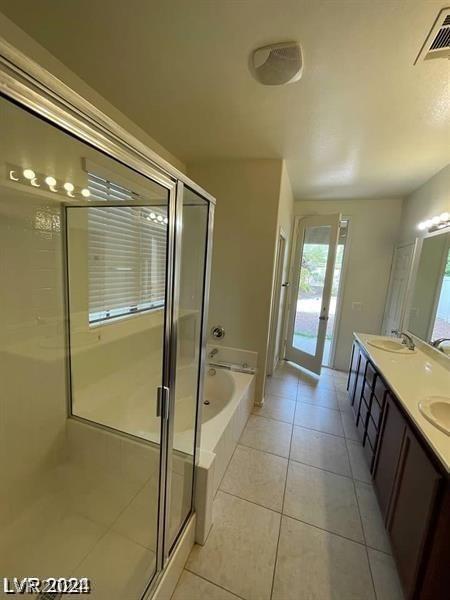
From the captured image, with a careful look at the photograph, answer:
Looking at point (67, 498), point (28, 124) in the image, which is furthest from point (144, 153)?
point (67, 498)

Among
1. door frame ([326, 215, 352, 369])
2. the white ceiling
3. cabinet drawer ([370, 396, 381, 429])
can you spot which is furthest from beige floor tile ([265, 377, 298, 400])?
the white ceiling

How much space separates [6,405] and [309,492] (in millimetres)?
2017

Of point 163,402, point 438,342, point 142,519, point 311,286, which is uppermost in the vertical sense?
point 311,286

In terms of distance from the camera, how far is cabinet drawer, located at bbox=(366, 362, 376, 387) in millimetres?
2065

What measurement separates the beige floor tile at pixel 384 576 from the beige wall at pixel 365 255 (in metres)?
2.75

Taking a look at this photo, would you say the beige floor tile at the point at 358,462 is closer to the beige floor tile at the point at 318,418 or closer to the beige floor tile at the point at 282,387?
the beige floor tile at the point at 318,418

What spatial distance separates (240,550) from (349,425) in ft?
5.53

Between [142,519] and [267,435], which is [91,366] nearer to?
[142,519]

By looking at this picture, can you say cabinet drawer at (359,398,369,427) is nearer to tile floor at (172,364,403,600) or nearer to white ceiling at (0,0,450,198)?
tile floor at (172,364,403,600)

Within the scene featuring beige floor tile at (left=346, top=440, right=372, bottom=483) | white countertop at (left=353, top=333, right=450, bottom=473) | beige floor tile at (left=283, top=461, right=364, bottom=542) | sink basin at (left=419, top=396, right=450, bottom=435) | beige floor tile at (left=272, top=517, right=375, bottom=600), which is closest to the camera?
white countertop at (left=353, top=333, right=450, bottom=473)

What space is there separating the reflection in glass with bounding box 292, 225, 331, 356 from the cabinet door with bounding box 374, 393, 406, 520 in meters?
1.94

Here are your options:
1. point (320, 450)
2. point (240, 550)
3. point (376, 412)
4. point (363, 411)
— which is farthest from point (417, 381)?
point (240, 550)

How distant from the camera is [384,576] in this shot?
1.34 m

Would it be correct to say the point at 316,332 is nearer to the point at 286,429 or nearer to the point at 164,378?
the point at 286,429
